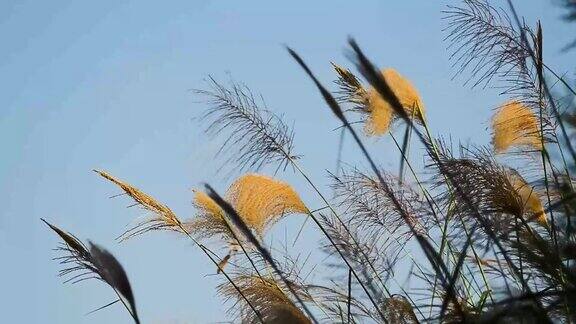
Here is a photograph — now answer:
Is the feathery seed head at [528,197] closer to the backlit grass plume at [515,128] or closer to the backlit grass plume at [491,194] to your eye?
the backlit grass plume at [491,194]

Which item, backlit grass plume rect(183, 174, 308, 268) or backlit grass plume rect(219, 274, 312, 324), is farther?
backlit grass plume rect(183, 174, 308, 268)

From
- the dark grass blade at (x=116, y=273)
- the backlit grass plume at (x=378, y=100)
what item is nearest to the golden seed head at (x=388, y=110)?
the backlit grass plume at (x=378, y=100)

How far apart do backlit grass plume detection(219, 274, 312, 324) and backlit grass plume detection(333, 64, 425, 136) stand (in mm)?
888

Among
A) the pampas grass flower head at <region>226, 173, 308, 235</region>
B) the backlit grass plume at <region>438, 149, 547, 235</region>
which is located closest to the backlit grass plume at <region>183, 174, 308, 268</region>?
the pampas grass flower head at <region>226, 173, 308, 235</region>

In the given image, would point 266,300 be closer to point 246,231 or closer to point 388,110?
point 246,231

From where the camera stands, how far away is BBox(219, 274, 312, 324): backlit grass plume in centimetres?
336

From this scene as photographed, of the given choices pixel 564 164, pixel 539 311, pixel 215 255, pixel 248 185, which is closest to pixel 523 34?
pixel 564 164

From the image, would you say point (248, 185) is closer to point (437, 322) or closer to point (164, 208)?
point (164, 208)

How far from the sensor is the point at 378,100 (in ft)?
14.8

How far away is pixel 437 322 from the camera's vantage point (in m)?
2.71

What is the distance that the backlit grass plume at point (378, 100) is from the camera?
459 centimetres

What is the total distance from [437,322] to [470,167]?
1.21m

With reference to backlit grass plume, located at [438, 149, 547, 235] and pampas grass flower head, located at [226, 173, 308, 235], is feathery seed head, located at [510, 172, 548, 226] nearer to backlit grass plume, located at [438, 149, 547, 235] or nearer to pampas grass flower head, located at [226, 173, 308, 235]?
backlit grass plume, located at [438, 149, 547, 235]

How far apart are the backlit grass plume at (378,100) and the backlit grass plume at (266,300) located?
888mm
